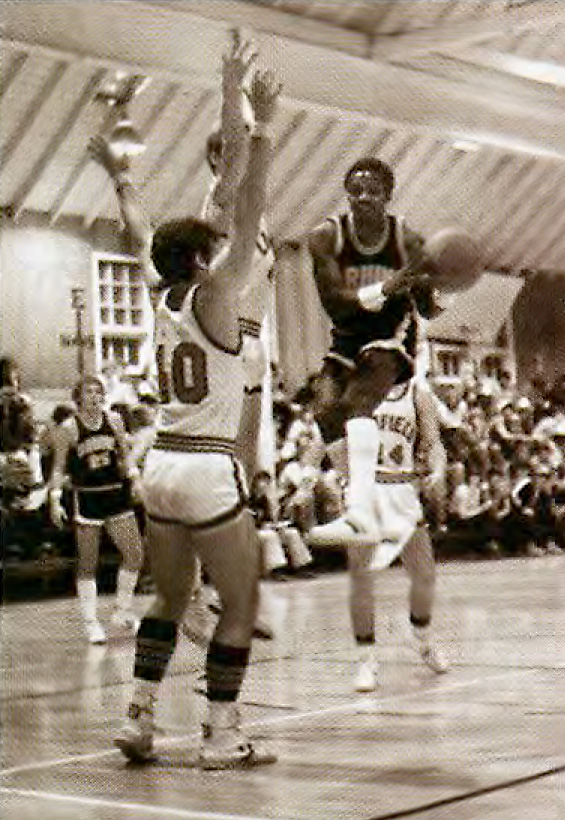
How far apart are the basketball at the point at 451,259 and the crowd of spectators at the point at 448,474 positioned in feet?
16.4

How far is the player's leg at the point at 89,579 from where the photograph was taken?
767 centimetres

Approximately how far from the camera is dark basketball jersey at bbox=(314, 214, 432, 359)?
4.99 meters

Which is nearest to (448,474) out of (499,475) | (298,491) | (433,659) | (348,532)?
(499,475)

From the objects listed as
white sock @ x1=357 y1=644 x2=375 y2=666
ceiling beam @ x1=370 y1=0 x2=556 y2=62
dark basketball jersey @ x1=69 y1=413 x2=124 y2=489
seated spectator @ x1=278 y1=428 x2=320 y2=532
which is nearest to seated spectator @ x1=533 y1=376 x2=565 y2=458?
seated spectator @ x1=278 y1=428 x2=320 y2=532

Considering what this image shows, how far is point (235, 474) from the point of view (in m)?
3.94

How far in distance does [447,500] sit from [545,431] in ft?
5.87

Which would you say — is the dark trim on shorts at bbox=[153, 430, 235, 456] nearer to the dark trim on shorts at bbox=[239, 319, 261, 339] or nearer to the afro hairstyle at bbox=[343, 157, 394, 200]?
the dark trim on shorts at bbox=[239, 319, 261, 339]

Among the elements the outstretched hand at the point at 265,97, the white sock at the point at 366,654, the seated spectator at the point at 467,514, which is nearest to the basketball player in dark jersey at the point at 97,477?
the white sock at the point at 366,654

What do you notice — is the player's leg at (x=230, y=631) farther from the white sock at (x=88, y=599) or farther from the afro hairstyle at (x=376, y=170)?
the white sock at (x=88, y=599)

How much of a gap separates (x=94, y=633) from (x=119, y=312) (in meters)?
9.23

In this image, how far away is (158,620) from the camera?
3986mm

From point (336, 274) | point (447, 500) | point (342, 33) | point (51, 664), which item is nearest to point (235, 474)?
point (336, 274)

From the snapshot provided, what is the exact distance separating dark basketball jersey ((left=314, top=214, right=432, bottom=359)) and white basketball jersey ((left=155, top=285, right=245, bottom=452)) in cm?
113

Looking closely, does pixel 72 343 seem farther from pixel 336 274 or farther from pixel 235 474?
pixel 235 474
